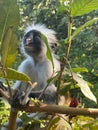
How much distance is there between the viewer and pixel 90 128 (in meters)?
1.42

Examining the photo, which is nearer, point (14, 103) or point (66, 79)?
point (14, 103)

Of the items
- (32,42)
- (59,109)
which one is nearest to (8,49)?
(59,109)

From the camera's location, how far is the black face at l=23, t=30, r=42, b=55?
3.55 meters

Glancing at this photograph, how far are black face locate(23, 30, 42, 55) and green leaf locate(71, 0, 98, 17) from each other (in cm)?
226

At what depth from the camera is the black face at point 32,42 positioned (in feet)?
11.6

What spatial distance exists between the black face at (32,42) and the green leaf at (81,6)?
7.41 ft

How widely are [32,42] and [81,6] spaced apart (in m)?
2.52

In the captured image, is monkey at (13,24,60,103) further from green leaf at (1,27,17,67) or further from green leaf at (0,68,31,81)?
green leaf at (0,68,31,81)

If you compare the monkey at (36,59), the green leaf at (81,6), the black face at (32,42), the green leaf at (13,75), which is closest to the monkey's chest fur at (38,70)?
the monkey at (36,59)

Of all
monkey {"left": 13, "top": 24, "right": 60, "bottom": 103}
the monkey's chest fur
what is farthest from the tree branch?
the monkey's chest fur

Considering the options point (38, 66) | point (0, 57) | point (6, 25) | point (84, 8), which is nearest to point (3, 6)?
point (6, 25)

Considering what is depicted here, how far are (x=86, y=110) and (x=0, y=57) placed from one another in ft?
1.10

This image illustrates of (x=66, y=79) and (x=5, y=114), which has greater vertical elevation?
(x=66, y=79)

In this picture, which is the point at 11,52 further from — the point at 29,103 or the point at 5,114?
the point at 5,114
